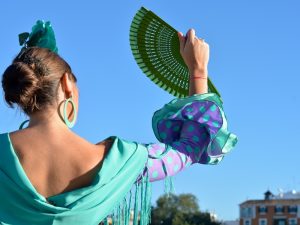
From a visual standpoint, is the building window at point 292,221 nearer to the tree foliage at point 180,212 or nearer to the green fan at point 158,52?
the tree foliage at point 180,212

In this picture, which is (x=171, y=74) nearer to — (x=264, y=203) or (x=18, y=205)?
(x=18, y=205)

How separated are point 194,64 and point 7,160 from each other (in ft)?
2.23

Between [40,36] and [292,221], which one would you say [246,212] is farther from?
[40,36]

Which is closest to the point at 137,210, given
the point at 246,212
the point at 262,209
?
the point at 262,209

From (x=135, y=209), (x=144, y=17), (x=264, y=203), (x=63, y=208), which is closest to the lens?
(x=63, y=208)

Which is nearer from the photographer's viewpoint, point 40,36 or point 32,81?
point 32,81

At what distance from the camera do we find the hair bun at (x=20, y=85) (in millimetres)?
1921

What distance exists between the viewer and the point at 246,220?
214 feet

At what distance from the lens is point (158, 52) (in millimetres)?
2840

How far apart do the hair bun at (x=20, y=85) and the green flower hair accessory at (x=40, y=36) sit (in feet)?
0.79

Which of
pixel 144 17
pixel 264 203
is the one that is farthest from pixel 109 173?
pixel 264 203

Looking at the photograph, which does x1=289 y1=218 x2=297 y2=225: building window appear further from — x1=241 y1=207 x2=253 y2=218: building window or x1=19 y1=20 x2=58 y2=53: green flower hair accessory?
x1=19 y1=20 x2=58 y2=53: green flower hair accessory

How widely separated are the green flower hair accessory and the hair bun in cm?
24

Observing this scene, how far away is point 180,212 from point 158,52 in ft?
202
